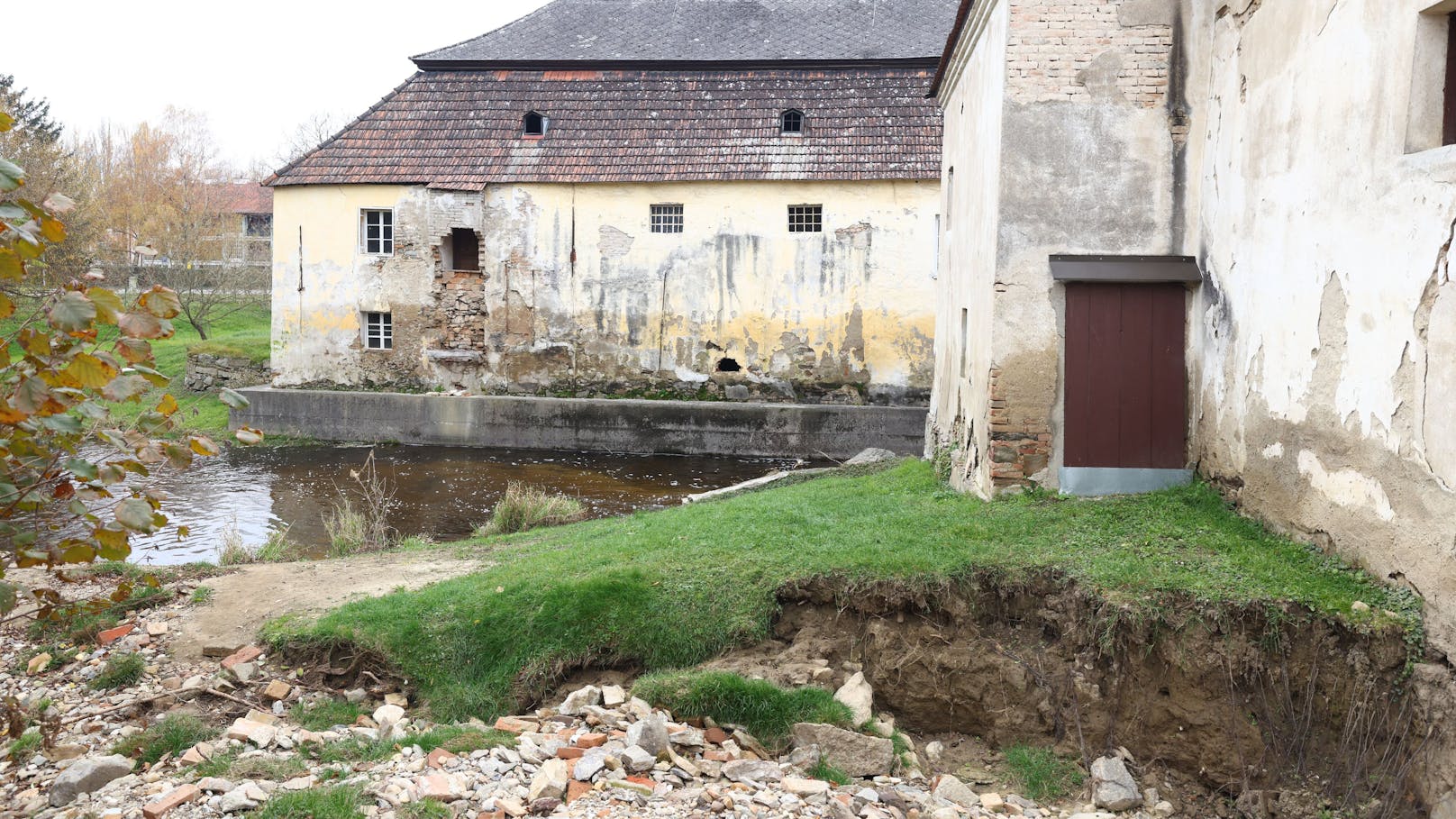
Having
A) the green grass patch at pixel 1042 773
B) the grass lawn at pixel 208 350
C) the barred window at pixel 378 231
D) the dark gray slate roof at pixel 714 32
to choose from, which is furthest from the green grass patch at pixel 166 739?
the dark gray slate roof at pixel 714 32

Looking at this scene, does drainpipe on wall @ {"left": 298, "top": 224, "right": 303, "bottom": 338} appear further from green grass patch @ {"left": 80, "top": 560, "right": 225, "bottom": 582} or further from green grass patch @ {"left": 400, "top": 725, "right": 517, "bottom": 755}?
green grass patch @ {"left": 400, "top": 725, "right": 517, "bottom": 755}

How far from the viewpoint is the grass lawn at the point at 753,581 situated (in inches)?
259

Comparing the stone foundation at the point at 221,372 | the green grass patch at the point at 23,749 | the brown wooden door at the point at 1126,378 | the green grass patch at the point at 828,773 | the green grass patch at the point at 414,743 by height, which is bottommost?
the green grass patch at the point at 23,749

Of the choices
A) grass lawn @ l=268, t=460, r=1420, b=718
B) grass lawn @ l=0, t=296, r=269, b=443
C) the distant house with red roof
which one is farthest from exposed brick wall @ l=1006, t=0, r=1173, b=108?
the distant house with red roof

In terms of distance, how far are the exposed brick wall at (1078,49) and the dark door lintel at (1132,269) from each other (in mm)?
1342

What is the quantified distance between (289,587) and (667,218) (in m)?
15.0

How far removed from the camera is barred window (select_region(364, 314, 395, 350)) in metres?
23.3

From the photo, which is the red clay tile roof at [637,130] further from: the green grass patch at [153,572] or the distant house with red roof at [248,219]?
the distant house with red roof at [248,219]

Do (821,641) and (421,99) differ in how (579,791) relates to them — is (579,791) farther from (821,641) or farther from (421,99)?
(421,99)

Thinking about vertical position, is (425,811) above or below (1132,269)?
below

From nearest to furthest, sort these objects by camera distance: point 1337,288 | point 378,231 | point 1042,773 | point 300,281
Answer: point 1042,773 → point 1337,288 → point 378,231 → point 300,281

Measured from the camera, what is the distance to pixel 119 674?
709cm

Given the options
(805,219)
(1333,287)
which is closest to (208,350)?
(805,219)

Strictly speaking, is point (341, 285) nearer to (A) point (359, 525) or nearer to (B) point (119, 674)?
(A) point (359, 525)
